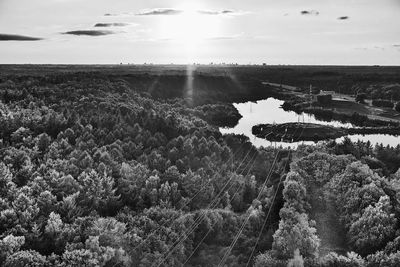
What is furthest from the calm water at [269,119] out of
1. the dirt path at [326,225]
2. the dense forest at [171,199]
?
the dirt path at [326,225]

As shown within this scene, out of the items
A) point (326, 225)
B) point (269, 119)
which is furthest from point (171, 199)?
point (269, 119)

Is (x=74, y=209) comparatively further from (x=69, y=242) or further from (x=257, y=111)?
(x=257, y=111)

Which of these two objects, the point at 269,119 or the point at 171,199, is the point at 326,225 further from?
the point at 269,119

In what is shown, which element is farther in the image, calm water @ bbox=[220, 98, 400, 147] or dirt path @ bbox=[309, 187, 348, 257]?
calm water @ bbox=[220, 98, 400, 147]

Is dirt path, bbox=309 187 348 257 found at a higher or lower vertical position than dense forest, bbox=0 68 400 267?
lower

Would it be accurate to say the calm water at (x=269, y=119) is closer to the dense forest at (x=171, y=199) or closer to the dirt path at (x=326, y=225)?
the dense forest at (x=171, y=199)

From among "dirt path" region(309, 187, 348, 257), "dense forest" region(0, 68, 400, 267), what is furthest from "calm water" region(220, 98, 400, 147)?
"dirt path" region(309, 187, 348, 257)

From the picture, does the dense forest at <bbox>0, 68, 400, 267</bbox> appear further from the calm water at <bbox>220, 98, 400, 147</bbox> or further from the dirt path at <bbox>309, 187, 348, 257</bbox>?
the calm water at <bbox>220, 98, 400, 147</bbox>

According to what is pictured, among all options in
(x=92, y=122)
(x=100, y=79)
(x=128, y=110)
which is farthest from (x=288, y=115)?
(x=92, y=122)
